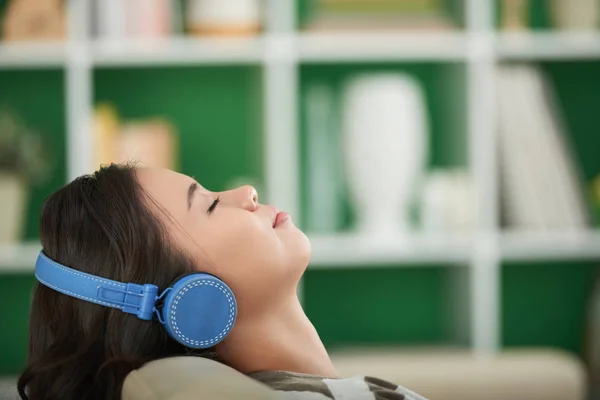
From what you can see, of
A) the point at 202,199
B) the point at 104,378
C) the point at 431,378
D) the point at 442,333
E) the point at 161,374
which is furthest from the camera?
the point at 442,333

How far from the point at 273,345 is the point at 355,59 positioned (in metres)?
1.53

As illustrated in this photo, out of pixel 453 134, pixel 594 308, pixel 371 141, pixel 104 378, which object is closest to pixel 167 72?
pixel 371 141

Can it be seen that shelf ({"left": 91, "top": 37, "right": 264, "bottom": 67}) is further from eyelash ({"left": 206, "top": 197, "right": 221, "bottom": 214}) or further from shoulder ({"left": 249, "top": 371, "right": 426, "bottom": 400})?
shoulder ({"left": 249, "top": 371, "right": 426, "bottom": 400})

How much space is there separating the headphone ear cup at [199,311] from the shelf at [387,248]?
1.45 meters

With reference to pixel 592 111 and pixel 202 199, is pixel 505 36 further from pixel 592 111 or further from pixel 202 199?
pixel 202 199

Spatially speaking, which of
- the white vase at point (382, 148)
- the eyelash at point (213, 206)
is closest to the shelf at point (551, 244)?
the white vase at point (382, 148)

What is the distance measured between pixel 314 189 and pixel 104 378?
1699 millimetres

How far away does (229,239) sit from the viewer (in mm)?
1302

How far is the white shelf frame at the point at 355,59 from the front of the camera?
2643 millimetres

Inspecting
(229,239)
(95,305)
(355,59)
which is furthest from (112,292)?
(355,59)

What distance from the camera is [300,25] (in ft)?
10.3

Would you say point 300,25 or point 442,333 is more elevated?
point 300,25

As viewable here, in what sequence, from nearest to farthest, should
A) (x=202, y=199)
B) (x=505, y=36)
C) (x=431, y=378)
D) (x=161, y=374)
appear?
(x=161, y=374), (x=202, y=199), (x=431, y=378), (x=505, y=36)

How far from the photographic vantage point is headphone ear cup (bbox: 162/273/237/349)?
1193 mm
